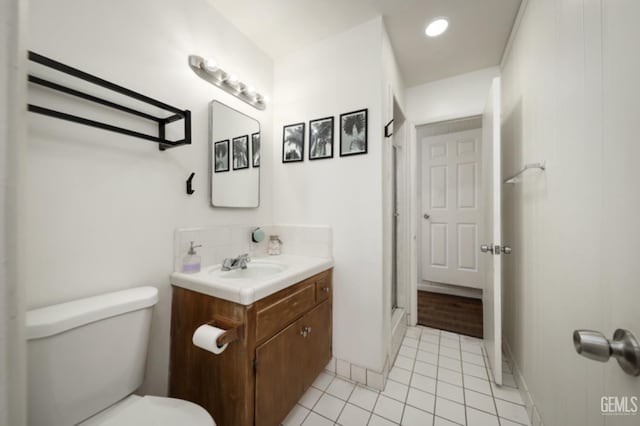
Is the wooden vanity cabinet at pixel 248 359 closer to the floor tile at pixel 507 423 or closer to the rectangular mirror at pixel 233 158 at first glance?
the rectangular mirror at pixel 233 158

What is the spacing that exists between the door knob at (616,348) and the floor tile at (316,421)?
3.96 feet

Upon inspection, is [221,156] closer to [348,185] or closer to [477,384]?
[348,185]

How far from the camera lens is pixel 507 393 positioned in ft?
4.51

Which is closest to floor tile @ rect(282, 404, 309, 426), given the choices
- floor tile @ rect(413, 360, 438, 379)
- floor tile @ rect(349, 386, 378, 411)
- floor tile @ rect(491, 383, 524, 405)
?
floor tile @ rect(349, 386, 378, 411)

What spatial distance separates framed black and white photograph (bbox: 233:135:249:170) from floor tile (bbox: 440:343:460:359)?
208 centimetres

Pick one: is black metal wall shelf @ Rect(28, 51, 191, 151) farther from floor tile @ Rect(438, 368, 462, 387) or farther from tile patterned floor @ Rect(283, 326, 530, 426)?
floor tile @ Rect(438, 368, 462, 387)

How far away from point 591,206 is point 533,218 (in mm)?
576

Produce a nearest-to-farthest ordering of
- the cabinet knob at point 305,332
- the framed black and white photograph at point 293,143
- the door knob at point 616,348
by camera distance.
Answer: the door knob at point 616,348
the cabinet knob at point 305,332
the framed black and white photograph at point 293,143

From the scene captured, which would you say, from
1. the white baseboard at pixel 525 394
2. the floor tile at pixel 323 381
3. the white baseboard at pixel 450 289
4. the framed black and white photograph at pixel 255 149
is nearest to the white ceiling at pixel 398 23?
the framed black and white photograph at pixel 255 149

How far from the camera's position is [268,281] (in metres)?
1.03

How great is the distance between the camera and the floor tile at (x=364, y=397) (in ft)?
4.25

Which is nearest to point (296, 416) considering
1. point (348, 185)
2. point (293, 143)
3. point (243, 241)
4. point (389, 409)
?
point (389, 409)

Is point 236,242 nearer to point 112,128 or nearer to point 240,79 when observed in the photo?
point 112,128

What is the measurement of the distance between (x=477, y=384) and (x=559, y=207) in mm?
1240
